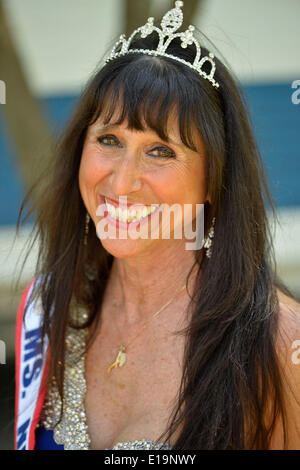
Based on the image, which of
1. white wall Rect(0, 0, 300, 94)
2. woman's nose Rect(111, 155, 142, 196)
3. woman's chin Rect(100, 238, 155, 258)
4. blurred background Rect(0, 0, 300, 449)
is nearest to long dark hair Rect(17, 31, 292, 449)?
woman's nose Rect(111, 155, 142, 196)

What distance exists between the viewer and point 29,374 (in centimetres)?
230

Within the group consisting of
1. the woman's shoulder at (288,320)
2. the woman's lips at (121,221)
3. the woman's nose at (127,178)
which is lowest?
the woman's shoulder at (288,320)

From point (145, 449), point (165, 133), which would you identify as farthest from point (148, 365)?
point (165, 133)

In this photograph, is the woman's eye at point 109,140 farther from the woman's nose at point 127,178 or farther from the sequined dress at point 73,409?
the sequined dress at point 73,409

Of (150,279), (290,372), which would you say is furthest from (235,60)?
(290,372)

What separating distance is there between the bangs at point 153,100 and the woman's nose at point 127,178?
0.10 meters

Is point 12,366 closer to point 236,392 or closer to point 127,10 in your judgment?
point 127,10

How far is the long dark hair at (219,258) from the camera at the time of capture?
71.9 inches

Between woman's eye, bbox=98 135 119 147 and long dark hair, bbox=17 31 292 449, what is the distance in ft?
0.19

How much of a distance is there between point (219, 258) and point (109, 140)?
1.64ft

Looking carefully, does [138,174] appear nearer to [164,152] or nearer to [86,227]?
[164,152]

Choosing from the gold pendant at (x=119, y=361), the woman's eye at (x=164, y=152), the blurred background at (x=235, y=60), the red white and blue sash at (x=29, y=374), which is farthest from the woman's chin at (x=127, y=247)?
the blurred background at (x=235, y=60)

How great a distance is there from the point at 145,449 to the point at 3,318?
8.86 feet

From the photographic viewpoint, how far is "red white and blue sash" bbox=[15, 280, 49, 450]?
2154 millimetres
